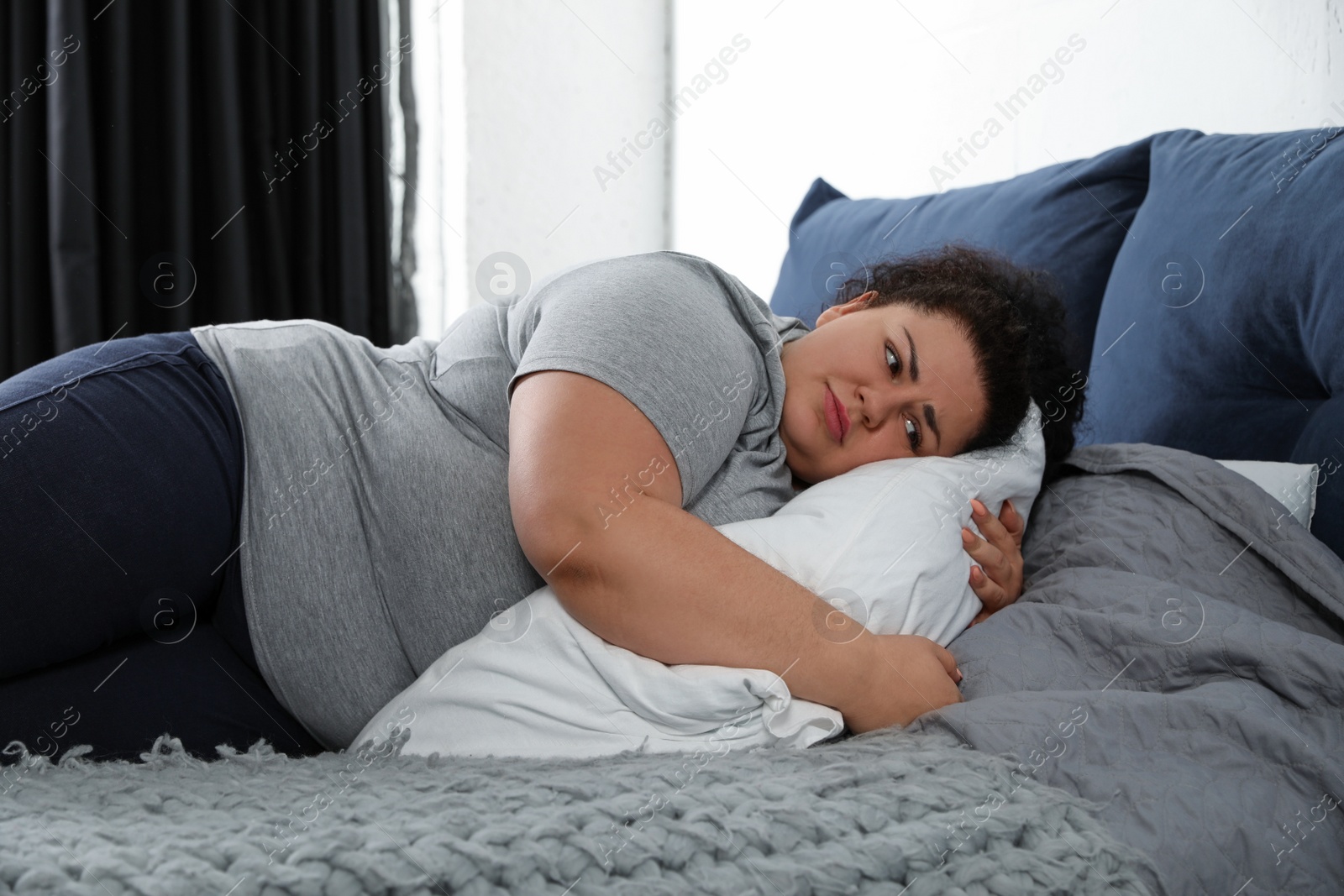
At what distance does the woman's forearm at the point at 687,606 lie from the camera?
0.80 meters

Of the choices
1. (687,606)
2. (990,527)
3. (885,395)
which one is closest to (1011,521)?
(990,527)

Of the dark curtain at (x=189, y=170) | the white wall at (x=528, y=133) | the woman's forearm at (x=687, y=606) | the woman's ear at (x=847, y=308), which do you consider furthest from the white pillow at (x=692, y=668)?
the white wall at (x=528, y=133)

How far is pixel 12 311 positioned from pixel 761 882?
236 cm

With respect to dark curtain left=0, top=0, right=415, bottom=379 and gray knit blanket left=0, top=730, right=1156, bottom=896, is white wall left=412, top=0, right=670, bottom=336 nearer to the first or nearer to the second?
dark curtain left=0, top=0, right=415, bottom=379

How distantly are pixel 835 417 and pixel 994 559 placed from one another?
0.22 meters

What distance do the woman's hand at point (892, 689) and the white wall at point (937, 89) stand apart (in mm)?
1035

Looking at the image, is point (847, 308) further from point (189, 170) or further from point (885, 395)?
point (189, 170)

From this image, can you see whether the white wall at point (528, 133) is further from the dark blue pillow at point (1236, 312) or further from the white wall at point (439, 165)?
the dark blue pillow at point (1236, 312)

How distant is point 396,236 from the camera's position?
2.84m

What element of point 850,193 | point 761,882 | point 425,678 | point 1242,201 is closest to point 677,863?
point 761,882

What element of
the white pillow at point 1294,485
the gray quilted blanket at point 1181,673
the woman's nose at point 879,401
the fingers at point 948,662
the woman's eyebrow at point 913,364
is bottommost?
the fingers at point 948,662

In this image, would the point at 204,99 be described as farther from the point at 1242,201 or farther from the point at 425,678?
the point at 1242,201

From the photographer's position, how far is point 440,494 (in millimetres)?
925

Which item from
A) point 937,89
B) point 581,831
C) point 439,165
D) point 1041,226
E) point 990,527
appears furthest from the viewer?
point 439,165
